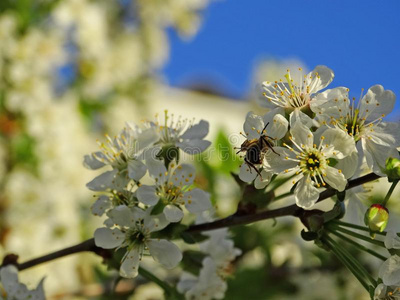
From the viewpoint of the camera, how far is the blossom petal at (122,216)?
0.95 meters

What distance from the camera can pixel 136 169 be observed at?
3.26 ft

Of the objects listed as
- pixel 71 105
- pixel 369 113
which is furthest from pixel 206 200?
pixel 71 105

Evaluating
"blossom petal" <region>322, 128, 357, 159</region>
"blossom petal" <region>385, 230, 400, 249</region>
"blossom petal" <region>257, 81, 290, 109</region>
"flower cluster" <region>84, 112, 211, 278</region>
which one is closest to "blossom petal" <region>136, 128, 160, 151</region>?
"flower cluster" <region>84, 112, 211, 278</region>

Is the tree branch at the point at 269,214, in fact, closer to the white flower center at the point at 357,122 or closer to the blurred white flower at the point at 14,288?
the white flower center at the point at 357,122

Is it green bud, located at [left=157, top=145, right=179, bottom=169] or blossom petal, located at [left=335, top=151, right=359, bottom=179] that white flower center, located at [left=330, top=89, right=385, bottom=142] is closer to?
Answer: blossom petal, located at [left=335, top=151, right=359, bottom=179]

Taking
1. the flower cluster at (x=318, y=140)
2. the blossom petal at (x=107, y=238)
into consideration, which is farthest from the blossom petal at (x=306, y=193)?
the blossom petal at (x=107, y=238)

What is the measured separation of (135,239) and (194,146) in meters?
0.20

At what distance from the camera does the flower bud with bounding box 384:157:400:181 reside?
829 mm

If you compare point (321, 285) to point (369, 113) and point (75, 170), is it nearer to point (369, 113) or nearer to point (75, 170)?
point (369, 113)

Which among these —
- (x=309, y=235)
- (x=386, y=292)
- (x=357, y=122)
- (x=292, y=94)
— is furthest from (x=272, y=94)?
(x=386, y=292)

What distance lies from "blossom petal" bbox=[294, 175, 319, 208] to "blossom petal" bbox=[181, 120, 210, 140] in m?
0.23

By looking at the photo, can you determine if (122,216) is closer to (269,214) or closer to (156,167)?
(156,167)

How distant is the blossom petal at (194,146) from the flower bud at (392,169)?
1.07 feet

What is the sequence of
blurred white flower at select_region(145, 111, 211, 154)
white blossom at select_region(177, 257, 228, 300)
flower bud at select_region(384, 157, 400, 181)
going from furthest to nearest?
white blossom at select_region(177, 257, 228, 300)
blurred white flower at select_region(145, 111, 211, 154)
flower bud at select_region(384, 157, 400, 181)
